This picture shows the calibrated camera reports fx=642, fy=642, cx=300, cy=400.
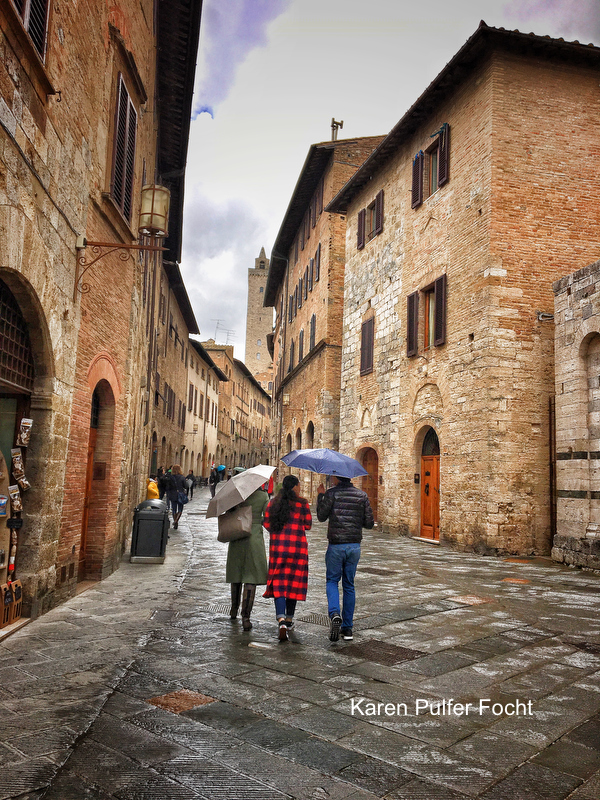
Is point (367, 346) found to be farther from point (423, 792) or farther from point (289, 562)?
point (423, 792)

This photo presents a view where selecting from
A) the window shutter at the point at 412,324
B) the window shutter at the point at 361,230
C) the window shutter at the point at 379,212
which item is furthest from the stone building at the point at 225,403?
the window shutter at the point at 412,324

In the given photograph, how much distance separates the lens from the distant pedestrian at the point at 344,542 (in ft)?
19.2

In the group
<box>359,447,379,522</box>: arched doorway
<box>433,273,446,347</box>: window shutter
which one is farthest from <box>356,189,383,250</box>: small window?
<box>359,447,379,522</box>: arched doorway

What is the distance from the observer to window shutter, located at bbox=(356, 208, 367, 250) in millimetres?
20125

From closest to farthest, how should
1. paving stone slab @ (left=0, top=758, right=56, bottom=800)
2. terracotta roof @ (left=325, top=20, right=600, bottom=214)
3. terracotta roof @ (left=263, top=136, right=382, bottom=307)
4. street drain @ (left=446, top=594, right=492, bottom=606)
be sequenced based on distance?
paving stone slab @ (left=0, top=758, right=56, bottom=800) < street drain @ (left=446, top=594, right=492, bottom=606) < terracotta roof @ (left=325, top=20, right=600, bottom=214) < terracotta roof @ (left=263, top=136, right=382, bottom=307)

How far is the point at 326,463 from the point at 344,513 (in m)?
0.50

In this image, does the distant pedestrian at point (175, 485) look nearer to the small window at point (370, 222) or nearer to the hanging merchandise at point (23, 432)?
the small window at point (370, 222)

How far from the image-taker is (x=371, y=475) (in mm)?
18828

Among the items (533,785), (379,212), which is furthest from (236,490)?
(379,212)

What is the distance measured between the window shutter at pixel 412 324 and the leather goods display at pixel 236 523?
10450 millimetres

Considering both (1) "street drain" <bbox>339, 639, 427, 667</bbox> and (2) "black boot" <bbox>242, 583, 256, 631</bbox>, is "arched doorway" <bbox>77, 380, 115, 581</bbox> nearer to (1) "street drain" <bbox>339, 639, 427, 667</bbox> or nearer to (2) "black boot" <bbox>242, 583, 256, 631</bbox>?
(2) "black boot" <bbox>242, 583, 256, 631</bbox>

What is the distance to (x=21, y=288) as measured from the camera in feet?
17.8

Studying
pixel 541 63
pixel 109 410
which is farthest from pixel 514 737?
pixel 541 63

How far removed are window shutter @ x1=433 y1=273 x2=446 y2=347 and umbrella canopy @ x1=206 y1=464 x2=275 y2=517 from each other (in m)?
9.21
